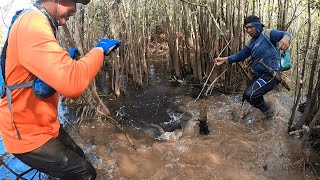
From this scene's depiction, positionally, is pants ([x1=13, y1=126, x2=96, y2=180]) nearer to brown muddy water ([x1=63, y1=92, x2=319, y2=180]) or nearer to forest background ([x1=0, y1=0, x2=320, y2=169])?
brown muddy water ([x1=63, y1=92, x2=319, y2=180])

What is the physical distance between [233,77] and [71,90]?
3.93m

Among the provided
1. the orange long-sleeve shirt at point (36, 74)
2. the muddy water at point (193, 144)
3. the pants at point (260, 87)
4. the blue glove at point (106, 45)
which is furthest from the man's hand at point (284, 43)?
the orange long-sleeve shirt at point (36, 74)

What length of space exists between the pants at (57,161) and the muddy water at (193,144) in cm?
100

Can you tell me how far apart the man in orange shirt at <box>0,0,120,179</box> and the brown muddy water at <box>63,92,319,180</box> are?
43.9 inches

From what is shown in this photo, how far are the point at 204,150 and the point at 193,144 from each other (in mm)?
186

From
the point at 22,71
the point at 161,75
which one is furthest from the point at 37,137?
the point at 161,75

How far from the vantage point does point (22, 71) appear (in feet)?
6.12

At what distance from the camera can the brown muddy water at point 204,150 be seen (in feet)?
10.5

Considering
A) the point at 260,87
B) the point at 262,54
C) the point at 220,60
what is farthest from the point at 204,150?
the point at 262,54

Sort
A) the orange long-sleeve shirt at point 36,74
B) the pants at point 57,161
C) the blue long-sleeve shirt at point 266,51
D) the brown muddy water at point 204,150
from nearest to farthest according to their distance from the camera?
the orange long-sleeve shirt at point 36,74 → the pants at point 57,161 → the brown muddy water at point 204,150 → the blue long-sleeve shirt at point 266,51

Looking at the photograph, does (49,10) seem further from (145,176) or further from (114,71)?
(114,71)

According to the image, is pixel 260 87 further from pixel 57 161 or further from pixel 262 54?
pixel 57 161

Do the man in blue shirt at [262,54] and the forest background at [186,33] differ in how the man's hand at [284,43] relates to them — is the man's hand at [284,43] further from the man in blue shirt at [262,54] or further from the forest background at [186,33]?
the forest background at [186,33]

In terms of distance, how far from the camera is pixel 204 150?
3631mm
